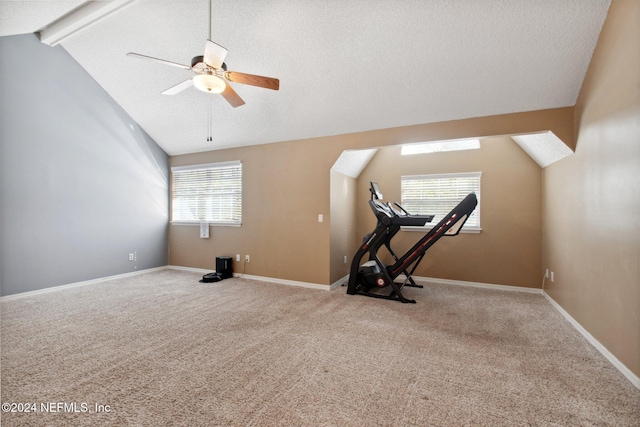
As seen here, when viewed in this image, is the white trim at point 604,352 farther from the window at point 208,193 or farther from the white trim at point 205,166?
the white trim at point 205,166

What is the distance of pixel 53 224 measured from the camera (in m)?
4.27

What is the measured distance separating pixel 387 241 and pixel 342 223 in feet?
3.06

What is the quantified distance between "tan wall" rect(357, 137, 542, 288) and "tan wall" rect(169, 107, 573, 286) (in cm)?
26

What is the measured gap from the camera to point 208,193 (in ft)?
19.0

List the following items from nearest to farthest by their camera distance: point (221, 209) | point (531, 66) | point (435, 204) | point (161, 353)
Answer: point (161, 353) < point (531, 66) < point (435, 204) < point (221, 209)

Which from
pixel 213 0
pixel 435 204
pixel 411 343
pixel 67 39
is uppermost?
pixel 67 39

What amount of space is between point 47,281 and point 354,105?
210 inches

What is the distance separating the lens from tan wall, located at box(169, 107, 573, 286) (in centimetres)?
435

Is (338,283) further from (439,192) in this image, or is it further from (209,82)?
(209,82)

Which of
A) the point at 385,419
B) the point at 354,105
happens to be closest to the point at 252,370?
the point at 385,419

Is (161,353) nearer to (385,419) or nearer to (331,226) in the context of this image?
(385,419)

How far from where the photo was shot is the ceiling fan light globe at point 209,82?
2531mm

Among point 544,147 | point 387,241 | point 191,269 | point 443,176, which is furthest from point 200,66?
point 191,269

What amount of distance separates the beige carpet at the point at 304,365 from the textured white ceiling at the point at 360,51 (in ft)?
8.85
